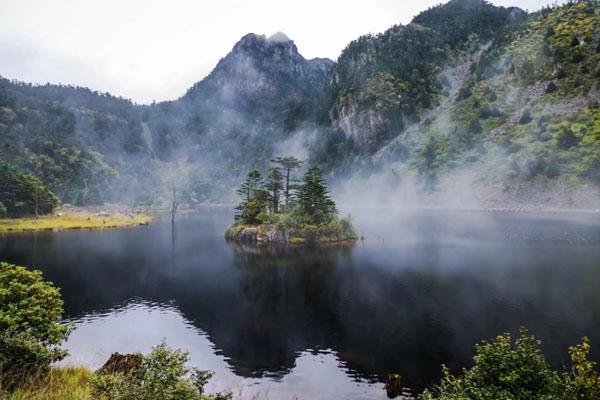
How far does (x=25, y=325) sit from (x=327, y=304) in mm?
32534

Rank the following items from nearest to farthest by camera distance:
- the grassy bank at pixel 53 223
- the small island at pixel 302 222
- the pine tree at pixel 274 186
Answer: the small island at pixel 302 222 < the pine tree at pixel 274 186 < the grassy bank at pixel 53 223

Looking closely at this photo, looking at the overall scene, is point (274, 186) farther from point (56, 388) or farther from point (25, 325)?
point (56, 388)

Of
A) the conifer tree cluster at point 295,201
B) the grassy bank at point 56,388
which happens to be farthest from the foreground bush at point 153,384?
the conifer tree cluster at point 295,201

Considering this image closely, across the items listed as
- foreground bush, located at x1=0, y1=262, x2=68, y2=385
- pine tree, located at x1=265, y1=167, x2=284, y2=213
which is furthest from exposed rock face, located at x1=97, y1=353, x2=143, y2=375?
pine tree, located at x1=265, y1=167, x2=284, y2=213

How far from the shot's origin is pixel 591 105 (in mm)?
180625

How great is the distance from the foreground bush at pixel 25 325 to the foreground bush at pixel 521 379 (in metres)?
18.8

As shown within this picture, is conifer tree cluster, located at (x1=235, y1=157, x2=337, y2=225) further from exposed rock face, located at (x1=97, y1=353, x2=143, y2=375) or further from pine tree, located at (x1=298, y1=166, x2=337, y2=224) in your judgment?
exposed rock face, located at (x1=97, y1=353, x2=143, y2=375)

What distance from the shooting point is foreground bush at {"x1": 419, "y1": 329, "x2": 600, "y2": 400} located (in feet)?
46.3

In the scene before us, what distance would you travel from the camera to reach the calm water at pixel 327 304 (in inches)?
1296

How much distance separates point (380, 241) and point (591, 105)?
147 m

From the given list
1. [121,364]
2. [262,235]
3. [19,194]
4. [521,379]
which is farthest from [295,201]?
[19,194]

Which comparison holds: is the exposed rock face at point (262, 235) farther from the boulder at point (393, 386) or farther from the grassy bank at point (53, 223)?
the boulder at point (393, 386)

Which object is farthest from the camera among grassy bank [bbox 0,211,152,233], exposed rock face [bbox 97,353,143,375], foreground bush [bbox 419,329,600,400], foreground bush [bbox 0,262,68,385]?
grassy bank [bbox 0,211,152,233]

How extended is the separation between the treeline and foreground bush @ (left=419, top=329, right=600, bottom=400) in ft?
522
